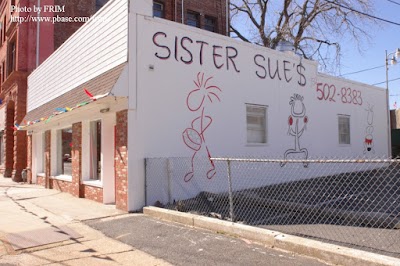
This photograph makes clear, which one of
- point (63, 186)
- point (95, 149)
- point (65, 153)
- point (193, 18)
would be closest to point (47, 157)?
point (65, 153)

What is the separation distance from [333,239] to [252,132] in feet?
19.9

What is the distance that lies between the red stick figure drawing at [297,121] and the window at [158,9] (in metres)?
12.1

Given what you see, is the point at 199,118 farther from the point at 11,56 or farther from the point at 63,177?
the point at 11,56

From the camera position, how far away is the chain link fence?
6.63m

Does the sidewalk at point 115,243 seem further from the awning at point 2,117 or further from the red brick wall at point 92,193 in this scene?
the awning at point 2,117

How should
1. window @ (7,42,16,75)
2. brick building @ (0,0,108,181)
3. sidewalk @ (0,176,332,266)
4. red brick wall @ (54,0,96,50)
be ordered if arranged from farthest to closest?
1. window @ (7,42,16,75)
2. red brick wall @ (54,0,96,50)
3. brick building @ (0,0,108,181)
4. sidewalk @ (0,176,332,266)

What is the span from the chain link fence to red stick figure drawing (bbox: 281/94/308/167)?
0.57 m

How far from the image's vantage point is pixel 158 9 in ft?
73.5

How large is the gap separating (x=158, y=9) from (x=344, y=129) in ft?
41.8

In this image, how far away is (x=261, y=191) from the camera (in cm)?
1109

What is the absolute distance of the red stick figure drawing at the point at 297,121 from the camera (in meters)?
12.9

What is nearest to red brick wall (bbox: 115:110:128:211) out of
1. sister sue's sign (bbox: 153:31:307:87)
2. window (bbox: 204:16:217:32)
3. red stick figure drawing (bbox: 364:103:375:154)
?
sister sue's sign (bbox: 153:31:307:87)

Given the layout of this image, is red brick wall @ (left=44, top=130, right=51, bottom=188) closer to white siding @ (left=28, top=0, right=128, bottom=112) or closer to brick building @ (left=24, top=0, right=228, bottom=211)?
brick building @ (left=24, top=0, right=228, bottom=211)

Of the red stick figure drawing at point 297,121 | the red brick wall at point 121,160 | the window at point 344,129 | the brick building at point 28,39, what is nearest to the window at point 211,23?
the brick building at point 28,39
